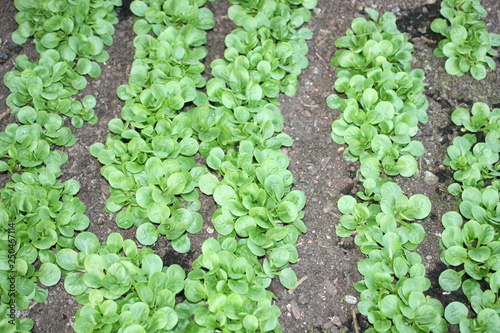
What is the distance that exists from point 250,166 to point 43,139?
1.62 meters

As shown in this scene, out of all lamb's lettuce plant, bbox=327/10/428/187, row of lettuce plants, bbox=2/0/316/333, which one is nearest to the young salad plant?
row of lettuce plants, bbox=2/0/316/333

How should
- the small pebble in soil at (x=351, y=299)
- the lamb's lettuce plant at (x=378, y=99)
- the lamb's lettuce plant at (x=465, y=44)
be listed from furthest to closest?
the lamb's lettuce plant at (x=465, y=44)
the lamb's lettuce plant at (x=378, y=99)
the small pebble in soil at (x=351, y=299)

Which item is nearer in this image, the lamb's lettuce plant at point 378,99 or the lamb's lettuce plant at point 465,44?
the lamb's lettuce plant at point 378,99

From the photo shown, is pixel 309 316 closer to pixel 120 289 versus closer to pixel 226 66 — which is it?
pixel 120 289

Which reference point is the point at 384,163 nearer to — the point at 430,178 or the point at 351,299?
the point at 430,178

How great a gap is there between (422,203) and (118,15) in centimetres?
315

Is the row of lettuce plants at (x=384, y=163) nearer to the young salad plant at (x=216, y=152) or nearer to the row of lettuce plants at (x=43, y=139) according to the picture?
the young salad plant at (x=216, y=152)

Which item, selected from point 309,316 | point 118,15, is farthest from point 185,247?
point 118,15

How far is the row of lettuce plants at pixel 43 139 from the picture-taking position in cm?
327

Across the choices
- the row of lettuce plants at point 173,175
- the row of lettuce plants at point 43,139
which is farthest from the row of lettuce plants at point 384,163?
the row of lettuce plants at point 43,139

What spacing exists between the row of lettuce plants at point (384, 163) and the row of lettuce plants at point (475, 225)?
0.19m

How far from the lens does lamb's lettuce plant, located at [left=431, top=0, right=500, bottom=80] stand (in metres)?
4.34

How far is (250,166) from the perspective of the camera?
3.64m

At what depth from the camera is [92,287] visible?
10.6 ft
